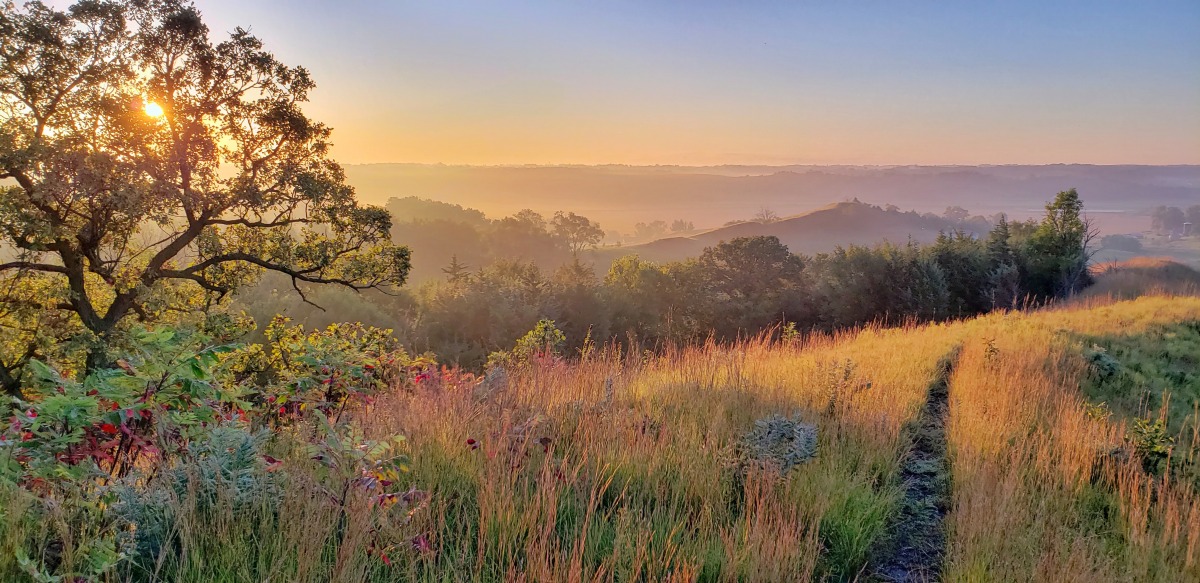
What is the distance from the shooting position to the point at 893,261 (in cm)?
3497

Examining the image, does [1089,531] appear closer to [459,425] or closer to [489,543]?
[489,543]

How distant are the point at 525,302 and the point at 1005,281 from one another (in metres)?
29.3

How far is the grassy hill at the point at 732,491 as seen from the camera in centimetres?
237

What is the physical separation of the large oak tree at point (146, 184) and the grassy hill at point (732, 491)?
9.28 metres

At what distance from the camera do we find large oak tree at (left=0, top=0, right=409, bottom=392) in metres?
10.0

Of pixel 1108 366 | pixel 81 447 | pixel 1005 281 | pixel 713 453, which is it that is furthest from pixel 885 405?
pixel 1005 281

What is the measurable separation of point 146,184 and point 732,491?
1210 cm

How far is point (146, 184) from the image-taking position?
411 inches

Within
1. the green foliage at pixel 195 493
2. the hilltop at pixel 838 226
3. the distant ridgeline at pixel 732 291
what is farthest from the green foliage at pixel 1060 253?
the hilltop at pixel 838 226

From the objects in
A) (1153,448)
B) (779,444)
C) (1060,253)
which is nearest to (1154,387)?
(1153,448)

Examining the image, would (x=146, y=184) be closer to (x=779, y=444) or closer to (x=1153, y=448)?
(x=779, y=444)

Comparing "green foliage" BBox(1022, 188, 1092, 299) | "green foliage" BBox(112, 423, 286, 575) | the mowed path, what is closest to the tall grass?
the mowed path

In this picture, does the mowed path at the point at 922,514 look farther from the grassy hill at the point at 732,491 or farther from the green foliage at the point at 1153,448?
the green foliage at the point at 1153,448

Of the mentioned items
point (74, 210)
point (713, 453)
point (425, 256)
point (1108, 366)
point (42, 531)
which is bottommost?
point (425, 256)
